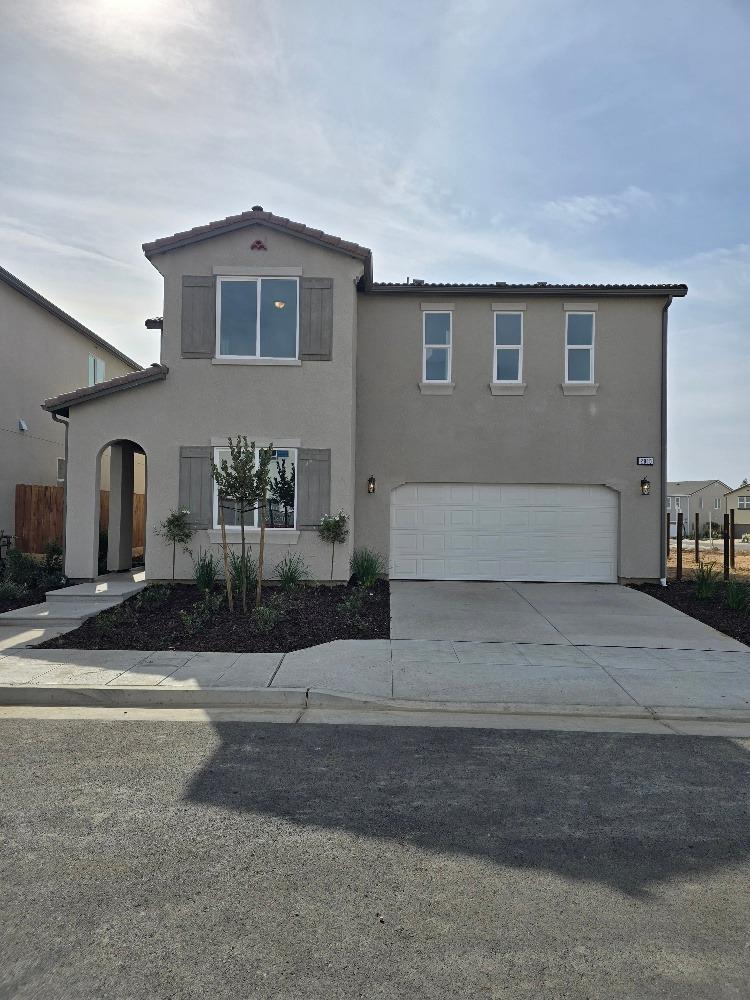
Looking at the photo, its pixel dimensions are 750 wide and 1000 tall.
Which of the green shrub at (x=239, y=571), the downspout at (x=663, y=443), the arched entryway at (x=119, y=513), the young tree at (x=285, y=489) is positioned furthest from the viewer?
the downspout at (x=663, y=443)

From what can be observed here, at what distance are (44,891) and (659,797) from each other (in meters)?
3.81

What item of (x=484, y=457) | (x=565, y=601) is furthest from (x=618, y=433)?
(x=565, y=601)

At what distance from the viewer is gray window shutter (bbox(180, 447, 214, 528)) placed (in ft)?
43.0

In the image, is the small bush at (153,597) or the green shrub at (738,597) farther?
the green shrub at (738,597)

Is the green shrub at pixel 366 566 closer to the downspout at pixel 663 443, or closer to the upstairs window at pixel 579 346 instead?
the upstairs window at pixel 579 346

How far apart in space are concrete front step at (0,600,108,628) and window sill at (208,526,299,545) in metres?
2.55

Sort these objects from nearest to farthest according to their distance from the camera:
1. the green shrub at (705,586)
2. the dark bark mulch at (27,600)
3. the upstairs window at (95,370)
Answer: the dark bark mulch at (27,600), the green shrub at (705,586), the upstairs window at (95,370)

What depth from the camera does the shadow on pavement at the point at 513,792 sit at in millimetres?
3916

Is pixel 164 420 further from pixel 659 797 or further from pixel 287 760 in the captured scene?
pixel 659 797

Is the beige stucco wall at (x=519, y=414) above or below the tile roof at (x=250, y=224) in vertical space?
below

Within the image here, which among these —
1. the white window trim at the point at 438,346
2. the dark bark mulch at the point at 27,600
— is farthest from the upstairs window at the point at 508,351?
the dark bark mulch at the point at 27,600

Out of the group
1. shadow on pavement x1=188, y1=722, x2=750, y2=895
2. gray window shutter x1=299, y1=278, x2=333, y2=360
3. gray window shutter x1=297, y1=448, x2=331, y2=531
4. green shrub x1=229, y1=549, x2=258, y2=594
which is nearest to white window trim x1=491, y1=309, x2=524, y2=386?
gray window shutter x1=299, y1=278, x2=333, y2=360

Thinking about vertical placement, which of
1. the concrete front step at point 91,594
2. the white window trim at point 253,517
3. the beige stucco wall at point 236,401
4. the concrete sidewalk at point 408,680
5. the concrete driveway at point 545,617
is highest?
the beige stucco wall at point 236,401

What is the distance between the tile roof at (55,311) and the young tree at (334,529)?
9146mm
